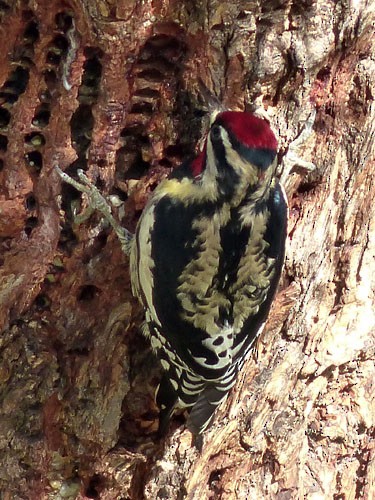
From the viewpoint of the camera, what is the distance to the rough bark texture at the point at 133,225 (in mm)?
2018

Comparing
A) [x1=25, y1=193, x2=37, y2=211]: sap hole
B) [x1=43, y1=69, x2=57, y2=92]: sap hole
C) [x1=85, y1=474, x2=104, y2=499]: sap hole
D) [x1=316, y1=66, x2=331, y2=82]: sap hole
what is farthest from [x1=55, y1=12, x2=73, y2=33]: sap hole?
[x1=85, y1=474, x2=104, y2=499]: sap hole

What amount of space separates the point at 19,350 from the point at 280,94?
1.09 metres

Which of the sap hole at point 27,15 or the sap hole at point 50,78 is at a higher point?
the sap hole at point 27,15

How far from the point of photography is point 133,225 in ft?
7.20

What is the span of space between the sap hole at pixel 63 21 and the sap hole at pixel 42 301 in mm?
782

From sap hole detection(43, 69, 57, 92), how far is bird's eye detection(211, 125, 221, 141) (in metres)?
0.50

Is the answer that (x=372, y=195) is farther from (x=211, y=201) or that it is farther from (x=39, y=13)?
(x=39, y=13)

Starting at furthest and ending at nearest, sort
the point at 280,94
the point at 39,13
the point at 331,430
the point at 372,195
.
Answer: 1. the point at 331,430
2. the point at 372,195
3. the point at 280,94
4. the point at 39,13

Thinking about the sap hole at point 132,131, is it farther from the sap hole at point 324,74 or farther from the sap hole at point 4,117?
the sap hole at point 324,74

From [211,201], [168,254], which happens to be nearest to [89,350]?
[168,254]

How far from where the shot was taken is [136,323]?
219cm

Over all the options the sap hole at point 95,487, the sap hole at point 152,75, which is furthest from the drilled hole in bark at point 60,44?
the sap hole at point 95,487

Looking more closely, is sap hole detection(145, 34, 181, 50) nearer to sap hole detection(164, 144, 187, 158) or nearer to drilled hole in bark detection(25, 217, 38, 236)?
sap hole detection(164, 144, 187, 158)

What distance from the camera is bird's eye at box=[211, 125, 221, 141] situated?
6.08ft
